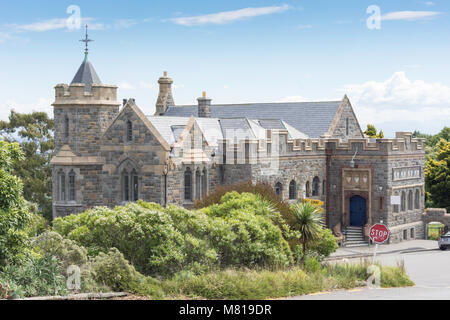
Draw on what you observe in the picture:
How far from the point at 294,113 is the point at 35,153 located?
22.3 metres

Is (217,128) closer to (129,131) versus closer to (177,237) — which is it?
(129,131)

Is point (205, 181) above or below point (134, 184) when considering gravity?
above

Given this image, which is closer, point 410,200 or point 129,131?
point 129,131

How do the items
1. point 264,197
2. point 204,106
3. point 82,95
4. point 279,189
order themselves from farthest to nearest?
point 204,106 → point 279,189 → point 82,95 → point 264,197

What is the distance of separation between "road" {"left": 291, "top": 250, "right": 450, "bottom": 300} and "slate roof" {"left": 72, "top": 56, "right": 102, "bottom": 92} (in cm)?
1880

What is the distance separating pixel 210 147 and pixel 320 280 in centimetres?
A: 1736

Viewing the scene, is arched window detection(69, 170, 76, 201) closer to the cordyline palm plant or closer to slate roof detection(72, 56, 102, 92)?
slate roof detection(72, 56, 102, 92)

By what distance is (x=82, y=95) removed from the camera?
4044 cm

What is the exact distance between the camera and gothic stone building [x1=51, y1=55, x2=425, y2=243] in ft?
127

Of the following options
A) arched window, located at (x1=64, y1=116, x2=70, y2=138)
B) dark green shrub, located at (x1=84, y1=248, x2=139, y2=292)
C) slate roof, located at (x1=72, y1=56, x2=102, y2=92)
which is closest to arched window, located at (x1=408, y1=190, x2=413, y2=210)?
slate roof, located at (x1=72, y1=56, x2=102, y2=92)

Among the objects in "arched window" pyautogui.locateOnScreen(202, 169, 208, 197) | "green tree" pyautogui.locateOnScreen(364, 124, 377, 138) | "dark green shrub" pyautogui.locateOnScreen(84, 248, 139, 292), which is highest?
"green tree" pyautogui.locateOnScreen(364, 124, 377, 138)

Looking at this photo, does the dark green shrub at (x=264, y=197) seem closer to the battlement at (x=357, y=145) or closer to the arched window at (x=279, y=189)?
the arched window at (x=279, y=189)

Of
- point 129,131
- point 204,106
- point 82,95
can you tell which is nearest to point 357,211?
point 204,106

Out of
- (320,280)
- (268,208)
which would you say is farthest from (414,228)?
(320,280)
